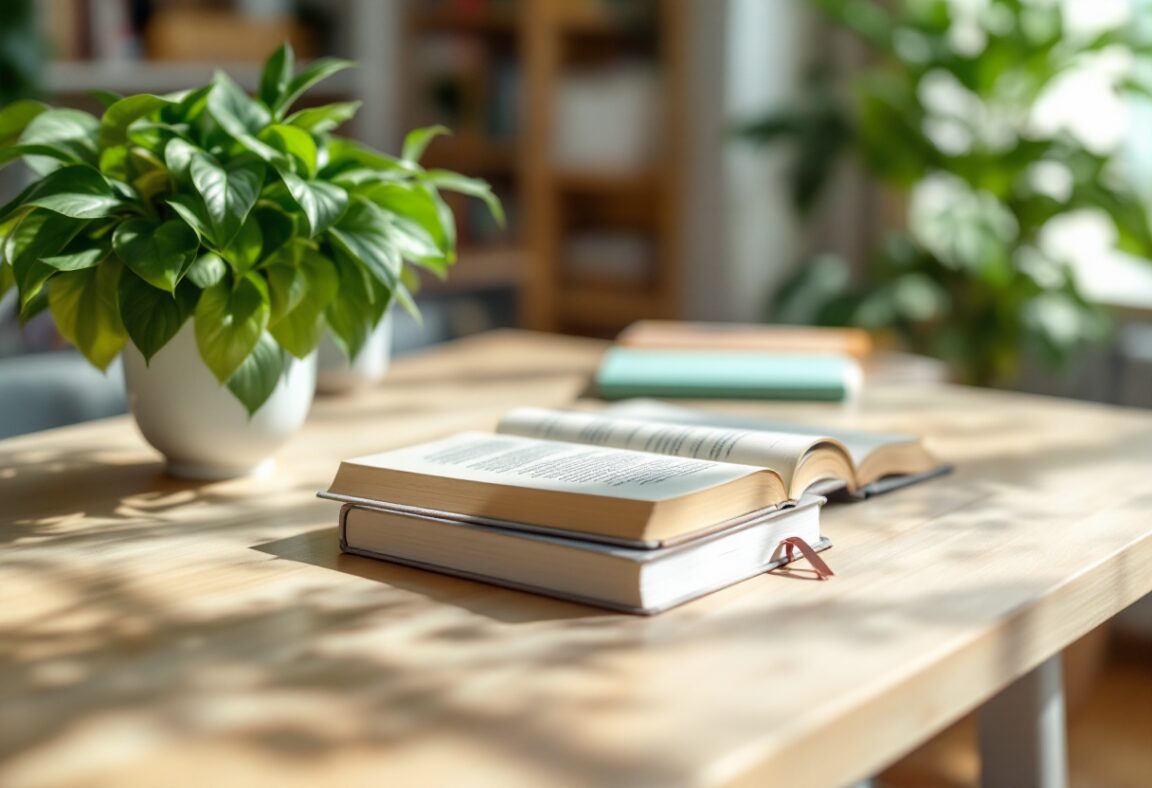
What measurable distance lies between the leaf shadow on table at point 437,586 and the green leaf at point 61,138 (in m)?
0.39

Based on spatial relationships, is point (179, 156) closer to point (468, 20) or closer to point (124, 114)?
point (124, 114)

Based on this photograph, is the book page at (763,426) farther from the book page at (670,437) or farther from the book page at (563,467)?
the book page at (563,467)

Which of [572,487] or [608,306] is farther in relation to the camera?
[608,306]

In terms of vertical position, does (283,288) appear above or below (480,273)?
above

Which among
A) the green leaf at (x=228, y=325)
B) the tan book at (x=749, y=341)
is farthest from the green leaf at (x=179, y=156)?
the tan book at (x=749, y=341)

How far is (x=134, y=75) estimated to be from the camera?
143 inches

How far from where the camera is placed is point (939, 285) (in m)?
3.01

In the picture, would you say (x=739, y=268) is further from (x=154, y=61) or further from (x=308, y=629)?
(x=308, y=629)

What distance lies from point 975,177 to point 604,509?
2148mm

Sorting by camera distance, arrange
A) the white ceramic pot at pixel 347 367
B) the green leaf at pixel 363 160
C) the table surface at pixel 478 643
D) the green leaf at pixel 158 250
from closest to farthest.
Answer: the table surface at pixel 478 643 → the green leaf at pixel 158 250 → the green leaf at pixel 363 160 → the white ceramic pot at pixel 347 367

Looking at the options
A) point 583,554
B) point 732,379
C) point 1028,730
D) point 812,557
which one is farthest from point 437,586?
point 732,379

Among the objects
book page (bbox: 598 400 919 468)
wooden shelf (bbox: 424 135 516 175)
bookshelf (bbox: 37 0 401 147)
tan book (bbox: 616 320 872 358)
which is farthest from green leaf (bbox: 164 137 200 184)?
wooden shelf (bbox: 424 135 516 175)

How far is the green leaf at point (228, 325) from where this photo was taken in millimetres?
1118

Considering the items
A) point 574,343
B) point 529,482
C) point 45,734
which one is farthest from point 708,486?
point 574,343
